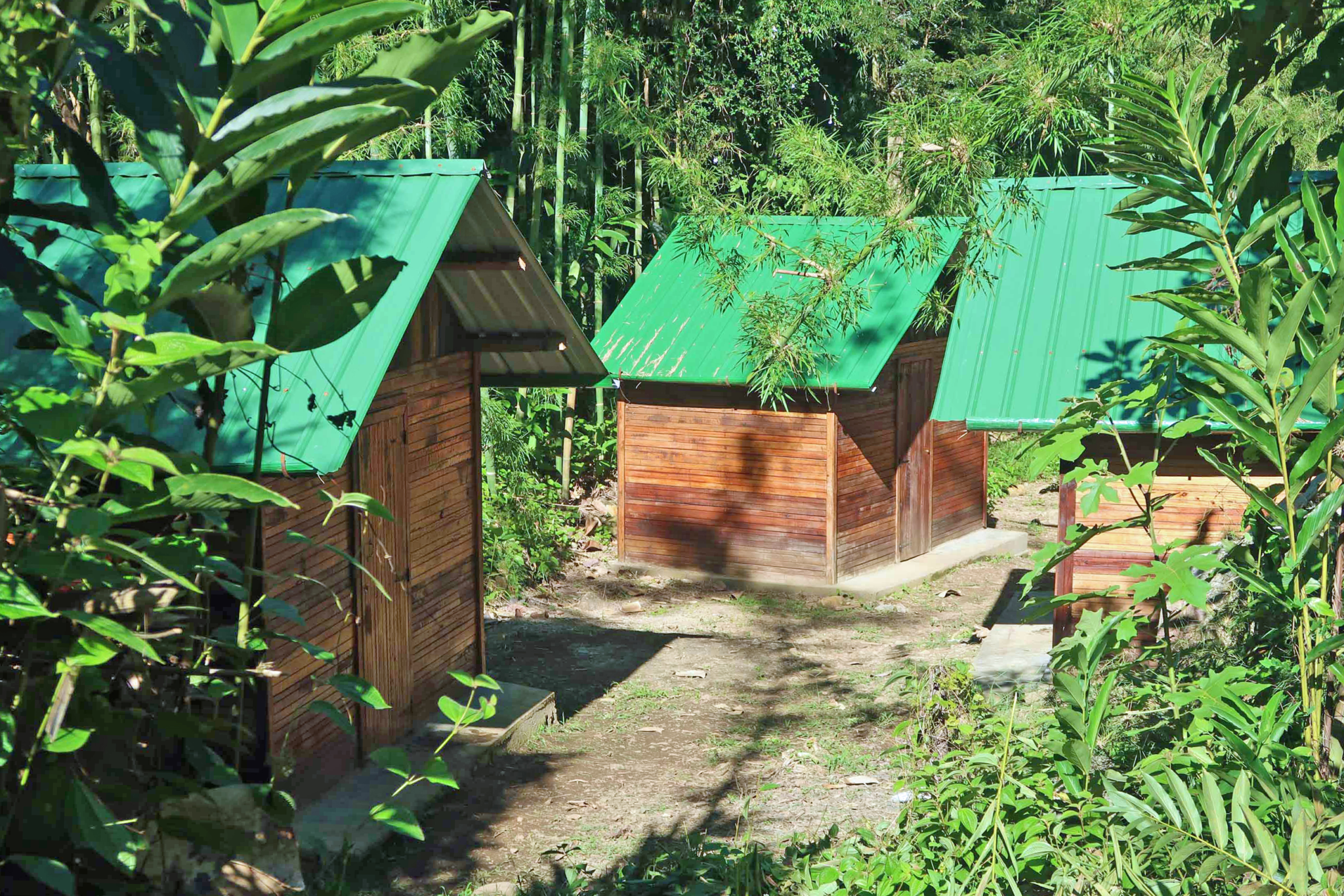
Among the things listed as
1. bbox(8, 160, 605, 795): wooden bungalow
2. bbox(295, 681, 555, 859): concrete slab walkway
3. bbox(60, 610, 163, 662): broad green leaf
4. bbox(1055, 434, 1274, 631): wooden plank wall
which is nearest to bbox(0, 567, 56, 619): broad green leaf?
bbox(60, 610, 163, 662): broad green leaf

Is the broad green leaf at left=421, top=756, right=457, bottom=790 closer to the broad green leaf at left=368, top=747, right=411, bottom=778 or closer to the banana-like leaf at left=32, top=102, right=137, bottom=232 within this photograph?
the broad green leaf at left=368, top=747, right=411, bottom=778

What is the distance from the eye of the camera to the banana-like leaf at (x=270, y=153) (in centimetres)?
135

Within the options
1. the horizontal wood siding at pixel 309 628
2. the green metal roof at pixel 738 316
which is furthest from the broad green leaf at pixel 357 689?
the green metal roof at pixel 738 316

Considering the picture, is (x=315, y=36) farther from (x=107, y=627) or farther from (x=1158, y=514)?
(x=1158, y=514)

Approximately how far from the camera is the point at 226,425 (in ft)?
19.3

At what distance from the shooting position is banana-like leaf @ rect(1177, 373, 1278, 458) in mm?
2969

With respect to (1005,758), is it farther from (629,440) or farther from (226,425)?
(629,440)

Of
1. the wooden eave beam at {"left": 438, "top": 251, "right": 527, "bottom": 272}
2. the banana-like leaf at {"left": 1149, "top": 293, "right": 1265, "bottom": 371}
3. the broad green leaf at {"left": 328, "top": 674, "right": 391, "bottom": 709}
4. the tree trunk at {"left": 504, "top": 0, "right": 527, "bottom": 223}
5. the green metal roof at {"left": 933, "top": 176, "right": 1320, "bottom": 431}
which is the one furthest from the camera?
the tree trunk at {"left": 504, "top": 0, "right": 527, "bottom": 223}

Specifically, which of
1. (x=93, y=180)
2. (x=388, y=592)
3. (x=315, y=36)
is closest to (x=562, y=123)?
A: (x=388, y=592)

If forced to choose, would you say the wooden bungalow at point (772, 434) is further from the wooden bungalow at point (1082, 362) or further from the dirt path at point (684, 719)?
the wooden bungalow at point (1082, 362)

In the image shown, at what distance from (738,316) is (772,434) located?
148cm

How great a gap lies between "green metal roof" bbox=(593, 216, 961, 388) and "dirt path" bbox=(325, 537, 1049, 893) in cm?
249

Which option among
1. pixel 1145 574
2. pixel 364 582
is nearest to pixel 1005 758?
pixel 1145 574

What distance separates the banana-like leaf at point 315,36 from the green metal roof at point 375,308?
3.65 metres
